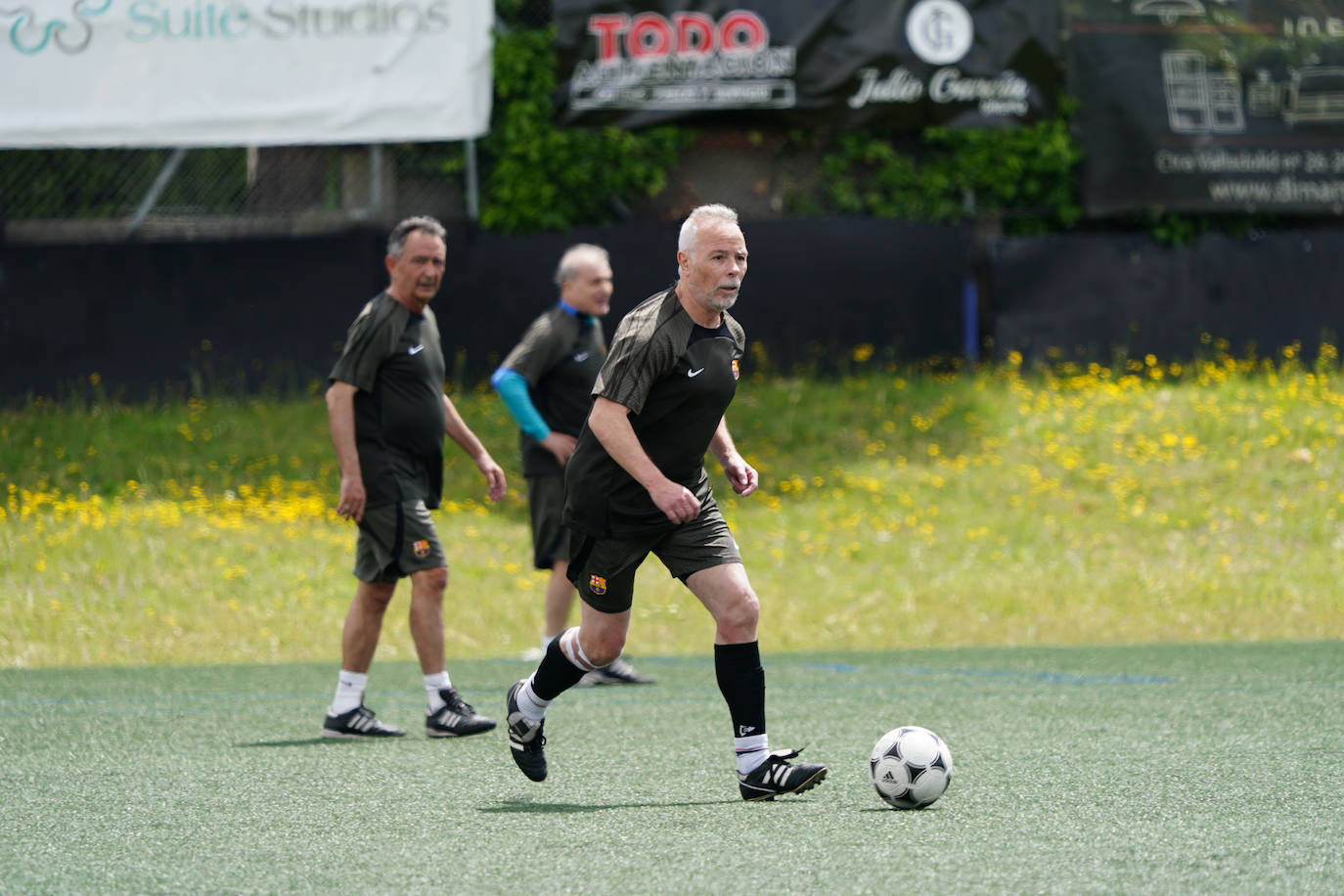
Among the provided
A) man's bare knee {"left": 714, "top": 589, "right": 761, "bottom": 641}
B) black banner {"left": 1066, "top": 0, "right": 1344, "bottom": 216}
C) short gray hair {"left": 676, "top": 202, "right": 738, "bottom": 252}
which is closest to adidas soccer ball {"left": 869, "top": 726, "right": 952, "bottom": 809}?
man's bare knee {"left": 714, "top": 589, "right": 761, "bottom": 641}

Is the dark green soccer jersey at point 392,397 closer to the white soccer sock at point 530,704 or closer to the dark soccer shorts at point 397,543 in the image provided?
the dark soccer shorts at point 397,543

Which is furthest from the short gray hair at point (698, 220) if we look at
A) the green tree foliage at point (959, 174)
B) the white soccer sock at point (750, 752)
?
the green tree foliage at point (959, 174)

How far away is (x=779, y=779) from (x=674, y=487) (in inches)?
37.7

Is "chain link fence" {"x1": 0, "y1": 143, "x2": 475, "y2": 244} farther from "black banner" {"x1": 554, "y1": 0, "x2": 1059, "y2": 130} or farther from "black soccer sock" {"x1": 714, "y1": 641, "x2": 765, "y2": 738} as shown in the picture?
"black soccer sock" {"x1": 714, "y1": 641, "x2": 765, "y2": 738}

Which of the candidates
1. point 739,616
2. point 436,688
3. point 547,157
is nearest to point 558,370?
point 436,688

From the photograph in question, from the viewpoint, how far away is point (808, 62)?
14969 millimetres

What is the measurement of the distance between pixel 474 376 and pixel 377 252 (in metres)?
1.39

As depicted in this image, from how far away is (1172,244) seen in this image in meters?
15.4

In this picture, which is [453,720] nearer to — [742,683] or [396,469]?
[396,469]

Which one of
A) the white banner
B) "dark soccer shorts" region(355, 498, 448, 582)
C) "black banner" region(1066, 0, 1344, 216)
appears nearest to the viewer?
"dark soccer shorts" region(355, 498, 448, 582)

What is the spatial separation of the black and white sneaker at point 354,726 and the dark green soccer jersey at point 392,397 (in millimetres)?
877

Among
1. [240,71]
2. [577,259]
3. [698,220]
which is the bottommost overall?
[577,259]

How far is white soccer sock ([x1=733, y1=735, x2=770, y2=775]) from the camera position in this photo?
519 centimetres

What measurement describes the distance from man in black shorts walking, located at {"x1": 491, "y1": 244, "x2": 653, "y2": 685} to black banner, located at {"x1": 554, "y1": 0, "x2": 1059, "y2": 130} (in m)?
6.62
